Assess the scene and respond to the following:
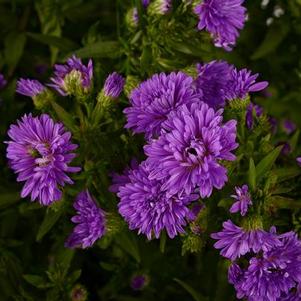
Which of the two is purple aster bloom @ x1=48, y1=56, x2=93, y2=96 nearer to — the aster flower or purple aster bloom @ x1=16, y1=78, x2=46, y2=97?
purple aster bloom @ x1=16, y1=78, x2=46, y2=97

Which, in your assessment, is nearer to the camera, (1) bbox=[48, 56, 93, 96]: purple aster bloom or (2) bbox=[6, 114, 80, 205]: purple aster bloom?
(2) bbox=[6, 114, 80, 205]: purple aster bloom

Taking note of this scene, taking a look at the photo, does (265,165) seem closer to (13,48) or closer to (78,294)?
(78,294)

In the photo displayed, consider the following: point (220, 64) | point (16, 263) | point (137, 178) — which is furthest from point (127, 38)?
point (16, 263)

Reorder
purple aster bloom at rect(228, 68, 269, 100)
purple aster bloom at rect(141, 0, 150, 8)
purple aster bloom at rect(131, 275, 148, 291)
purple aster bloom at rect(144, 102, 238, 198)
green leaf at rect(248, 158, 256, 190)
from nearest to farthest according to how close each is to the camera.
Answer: purple aster bloom at rect(144, 102, 238, 198) < green leaf at rect(248, 158, 256, 190) < purple aster bloom at rect(228, 68, 269, 100) < purple aster bloom at rect(141, 0, 150, 8) < purple aster bloom at rect(131, 275, 148, 291)

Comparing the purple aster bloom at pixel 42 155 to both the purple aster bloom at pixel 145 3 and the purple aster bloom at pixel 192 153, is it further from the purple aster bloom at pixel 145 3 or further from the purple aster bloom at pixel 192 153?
the purple aster bloom at pixel 145 3

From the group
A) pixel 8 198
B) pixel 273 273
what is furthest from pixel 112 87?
pixel 273 273

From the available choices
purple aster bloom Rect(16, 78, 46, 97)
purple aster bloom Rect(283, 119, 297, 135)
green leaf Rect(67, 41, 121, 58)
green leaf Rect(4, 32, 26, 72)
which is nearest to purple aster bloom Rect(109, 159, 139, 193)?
purple aster bloom Rect(16, 78, 46, 97)
